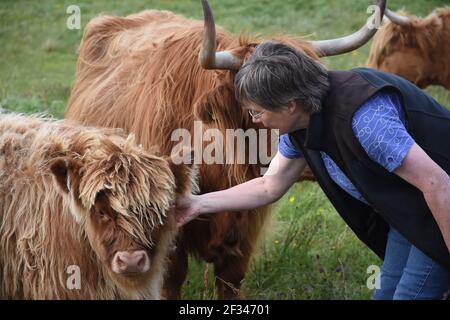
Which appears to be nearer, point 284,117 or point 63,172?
point 284,117

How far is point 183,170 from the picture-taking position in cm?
367

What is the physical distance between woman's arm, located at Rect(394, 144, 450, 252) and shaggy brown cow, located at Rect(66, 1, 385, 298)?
4.45 feet

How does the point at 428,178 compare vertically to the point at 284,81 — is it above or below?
below

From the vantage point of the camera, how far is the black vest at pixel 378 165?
3275 mm

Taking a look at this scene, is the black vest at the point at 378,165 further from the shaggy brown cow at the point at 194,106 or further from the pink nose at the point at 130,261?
the shaggy brown cow at the point at 194,106

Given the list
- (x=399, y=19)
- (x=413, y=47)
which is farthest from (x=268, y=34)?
(x=413, y=47)

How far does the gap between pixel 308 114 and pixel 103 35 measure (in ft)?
10.5

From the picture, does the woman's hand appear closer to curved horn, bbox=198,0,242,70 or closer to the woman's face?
the woman's face

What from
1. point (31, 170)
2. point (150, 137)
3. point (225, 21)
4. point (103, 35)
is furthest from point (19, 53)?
point (31, 170)

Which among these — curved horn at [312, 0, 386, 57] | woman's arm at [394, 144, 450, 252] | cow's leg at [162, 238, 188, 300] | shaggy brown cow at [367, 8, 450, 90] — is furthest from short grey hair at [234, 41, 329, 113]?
shaggy brown cow at [367, 8, 450, 90]

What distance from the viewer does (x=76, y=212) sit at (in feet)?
11.5

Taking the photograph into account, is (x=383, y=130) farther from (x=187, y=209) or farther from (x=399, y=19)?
(x=399, y=19)

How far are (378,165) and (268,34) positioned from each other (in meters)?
1.69

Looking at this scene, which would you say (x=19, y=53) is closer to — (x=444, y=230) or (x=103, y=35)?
(x=103, y=35)
